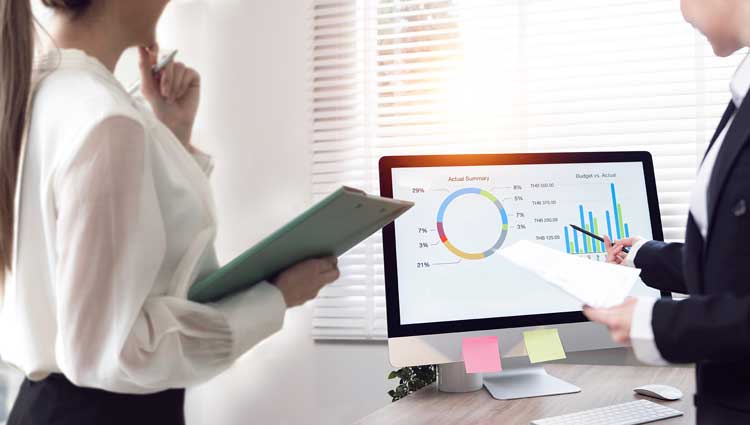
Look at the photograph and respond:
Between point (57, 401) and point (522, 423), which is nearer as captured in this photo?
point (57, 401)

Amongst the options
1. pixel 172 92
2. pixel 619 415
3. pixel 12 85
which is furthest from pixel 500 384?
pixel 12 85

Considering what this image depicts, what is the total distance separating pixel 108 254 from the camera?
2.23 ft

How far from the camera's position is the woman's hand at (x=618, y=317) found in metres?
0.80

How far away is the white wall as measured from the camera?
7.38ft

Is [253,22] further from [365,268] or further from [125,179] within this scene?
[125,179]

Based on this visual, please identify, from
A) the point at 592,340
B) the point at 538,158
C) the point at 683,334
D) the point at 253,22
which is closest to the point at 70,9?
the point at 683,334

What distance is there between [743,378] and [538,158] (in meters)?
0.77

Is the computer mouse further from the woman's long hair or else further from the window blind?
the woman's long hair

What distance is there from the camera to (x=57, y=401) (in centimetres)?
75

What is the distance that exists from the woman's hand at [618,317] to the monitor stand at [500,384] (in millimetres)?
596

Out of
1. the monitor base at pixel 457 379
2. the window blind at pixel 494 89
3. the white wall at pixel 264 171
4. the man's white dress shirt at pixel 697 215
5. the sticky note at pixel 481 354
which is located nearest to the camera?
the man's white dress shirt at pixel 697 215

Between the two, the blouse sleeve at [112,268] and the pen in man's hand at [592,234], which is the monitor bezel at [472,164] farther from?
the blouse sleeve at [112,268]

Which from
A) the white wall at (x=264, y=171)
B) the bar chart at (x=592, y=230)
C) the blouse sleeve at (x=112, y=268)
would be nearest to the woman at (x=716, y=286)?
the blouse sleeve at (x=112, y=268)

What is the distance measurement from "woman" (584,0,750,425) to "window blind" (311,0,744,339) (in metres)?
1.14
